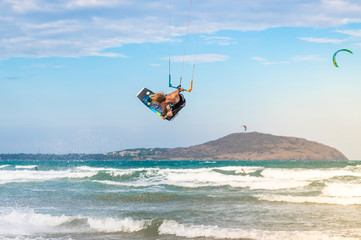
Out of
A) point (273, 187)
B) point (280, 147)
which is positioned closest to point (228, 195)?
point (273, 187)

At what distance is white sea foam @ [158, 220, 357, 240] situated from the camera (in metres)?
→ 9.16

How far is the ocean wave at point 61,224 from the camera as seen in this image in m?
10.5

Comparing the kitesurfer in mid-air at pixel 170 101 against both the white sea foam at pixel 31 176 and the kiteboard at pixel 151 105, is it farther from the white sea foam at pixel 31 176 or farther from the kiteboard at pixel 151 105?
the white sea foam at pixel 31 176

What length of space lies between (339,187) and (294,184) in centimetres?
272

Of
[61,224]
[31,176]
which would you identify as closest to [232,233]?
[61,224]

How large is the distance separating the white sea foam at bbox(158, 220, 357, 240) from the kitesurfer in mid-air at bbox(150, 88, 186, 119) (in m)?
3.05

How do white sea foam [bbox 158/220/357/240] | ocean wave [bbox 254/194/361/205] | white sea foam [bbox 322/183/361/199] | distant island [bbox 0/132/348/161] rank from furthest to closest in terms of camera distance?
distant island [bbox 0/132/348/161] → white sea foam [bbox 322/183/361/199] → ocean wave [bbox 254/194/361/205] → white sea foam [bbox 158/220/357/240]

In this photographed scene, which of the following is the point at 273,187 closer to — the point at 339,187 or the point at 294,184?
the point at 294,184

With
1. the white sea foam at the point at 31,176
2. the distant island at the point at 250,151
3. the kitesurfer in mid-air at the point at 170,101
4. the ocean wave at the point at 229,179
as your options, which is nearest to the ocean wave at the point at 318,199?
the ocean wave at the point at 229,179

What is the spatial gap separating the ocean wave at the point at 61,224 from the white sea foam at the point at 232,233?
91cm

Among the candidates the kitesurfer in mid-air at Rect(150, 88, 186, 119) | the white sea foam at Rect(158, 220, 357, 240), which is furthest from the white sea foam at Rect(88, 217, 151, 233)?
the kitesurfer in mid-air at Rect(150, 88, 186, 119)

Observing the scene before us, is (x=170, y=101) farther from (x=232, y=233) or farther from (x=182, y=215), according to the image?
(x=182, y=215)

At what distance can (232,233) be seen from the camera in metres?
9.60

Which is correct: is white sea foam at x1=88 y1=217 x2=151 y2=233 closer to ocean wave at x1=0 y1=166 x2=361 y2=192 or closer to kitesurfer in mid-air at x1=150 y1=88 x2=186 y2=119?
kitesurfer in mid-air at x1=150 y1=88 x2=186 y2=119
